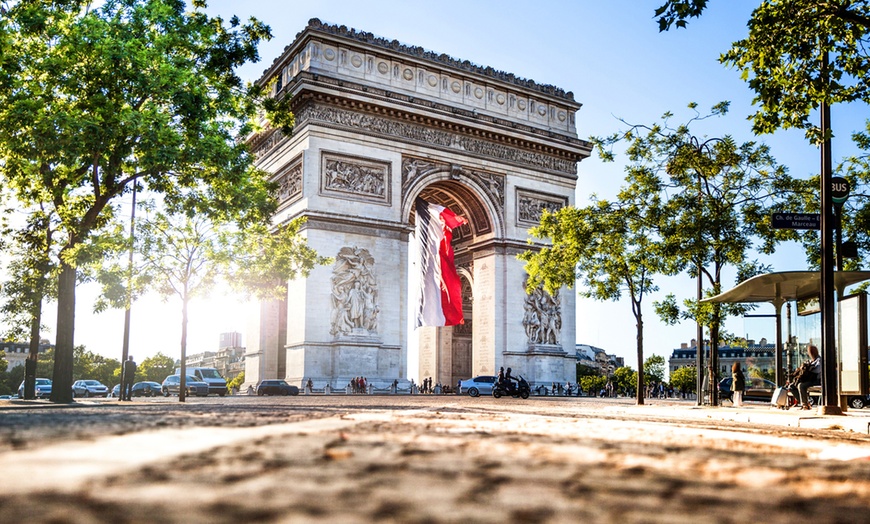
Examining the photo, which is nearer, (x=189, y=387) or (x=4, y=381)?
(x=189, y=387)

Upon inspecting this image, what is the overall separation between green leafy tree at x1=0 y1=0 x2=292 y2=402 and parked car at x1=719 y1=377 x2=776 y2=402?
69.5 feet

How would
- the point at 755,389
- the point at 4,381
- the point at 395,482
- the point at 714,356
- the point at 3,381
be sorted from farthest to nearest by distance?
the point at 4,381 → the point at 3,381 → the point at 755,389 → the point at 714,356 → the point at 395,482

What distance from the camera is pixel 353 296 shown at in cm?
3641

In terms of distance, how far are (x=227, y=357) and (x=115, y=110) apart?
136 m

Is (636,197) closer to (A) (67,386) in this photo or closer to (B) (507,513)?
(A) (67,386)

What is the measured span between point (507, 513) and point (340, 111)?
36.8 metres

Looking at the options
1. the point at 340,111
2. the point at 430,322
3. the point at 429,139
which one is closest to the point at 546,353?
the point at 430,322

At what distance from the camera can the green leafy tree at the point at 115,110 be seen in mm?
18781

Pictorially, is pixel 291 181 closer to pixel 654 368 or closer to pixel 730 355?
pixel 654 368

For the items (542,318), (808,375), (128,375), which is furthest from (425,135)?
(808,375)

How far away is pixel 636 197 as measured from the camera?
77.2 ft

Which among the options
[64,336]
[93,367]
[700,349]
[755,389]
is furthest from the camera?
[93,367]

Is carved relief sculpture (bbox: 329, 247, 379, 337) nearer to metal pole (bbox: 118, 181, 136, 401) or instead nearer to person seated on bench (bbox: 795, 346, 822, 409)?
metal pole (bbox: 118, 181, 136, 401)

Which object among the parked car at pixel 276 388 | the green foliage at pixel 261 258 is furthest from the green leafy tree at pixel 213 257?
the parked car at pixel 276 388
